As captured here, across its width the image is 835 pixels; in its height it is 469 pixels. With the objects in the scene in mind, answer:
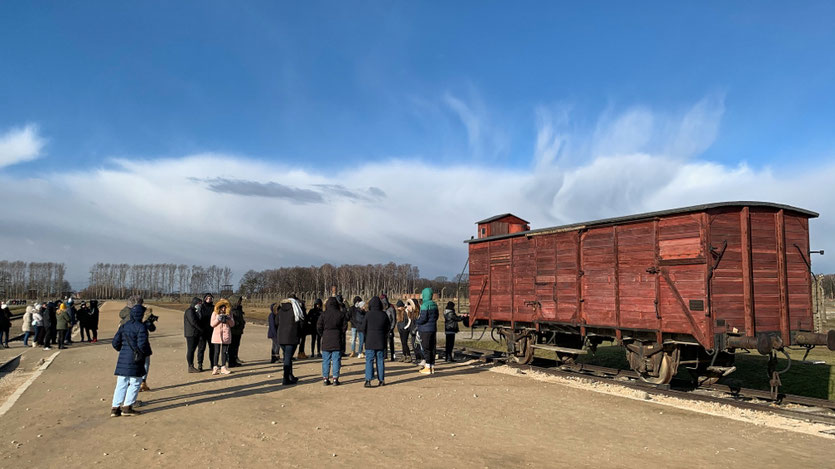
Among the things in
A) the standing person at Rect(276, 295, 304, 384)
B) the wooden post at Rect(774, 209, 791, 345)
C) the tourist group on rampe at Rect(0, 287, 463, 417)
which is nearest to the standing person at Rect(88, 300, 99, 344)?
the tourist group on rampe at Rect(0, 287, 463, 417)

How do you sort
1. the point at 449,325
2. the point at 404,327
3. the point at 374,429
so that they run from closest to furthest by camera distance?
the point at 374,429 → the point at 449,325 → the point at 404,327

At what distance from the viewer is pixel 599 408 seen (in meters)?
9.10

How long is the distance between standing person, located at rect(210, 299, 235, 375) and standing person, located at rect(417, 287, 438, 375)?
14.8 feet

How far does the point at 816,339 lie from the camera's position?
955 cm

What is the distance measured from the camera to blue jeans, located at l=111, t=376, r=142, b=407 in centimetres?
816

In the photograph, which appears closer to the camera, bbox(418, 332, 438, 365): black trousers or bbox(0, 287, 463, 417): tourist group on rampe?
bbox(0, 287, 463, 417): tourist group on rampe

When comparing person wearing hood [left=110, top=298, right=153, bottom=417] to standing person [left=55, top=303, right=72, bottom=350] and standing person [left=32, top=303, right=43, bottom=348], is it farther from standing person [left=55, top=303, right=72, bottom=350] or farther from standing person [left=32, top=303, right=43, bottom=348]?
standing person [left=32, top=303, right=43, bottom=348]

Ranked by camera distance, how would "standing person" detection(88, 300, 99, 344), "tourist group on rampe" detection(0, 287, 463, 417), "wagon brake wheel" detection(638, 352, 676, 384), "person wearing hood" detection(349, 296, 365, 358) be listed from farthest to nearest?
"standing person" detection(88, 300, 99, 344) < "person wearing hood" detection(349, 296, 365, 358) < "wagon brake wheel" detection(638, 352, 676, 384) < "tourist group on rampe" detection(0, 287, 463, 417)

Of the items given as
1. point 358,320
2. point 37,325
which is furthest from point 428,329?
point 37,325

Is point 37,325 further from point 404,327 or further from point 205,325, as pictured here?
point 404,327

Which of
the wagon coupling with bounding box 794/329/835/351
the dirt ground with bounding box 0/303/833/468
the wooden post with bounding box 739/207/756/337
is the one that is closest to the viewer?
the dirt ground with bounding box 0/303/833/468

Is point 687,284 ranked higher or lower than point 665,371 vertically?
higher

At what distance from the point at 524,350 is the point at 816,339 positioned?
6861mm

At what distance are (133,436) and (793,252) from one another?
11.9m
